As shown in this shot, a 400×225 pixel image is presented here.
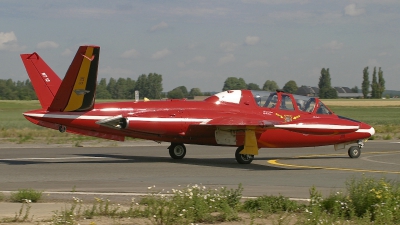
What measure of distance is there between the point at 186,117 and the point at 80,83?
370cm

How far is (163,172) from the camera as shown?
1661 centimetres

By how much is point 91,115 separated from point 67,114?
72cm

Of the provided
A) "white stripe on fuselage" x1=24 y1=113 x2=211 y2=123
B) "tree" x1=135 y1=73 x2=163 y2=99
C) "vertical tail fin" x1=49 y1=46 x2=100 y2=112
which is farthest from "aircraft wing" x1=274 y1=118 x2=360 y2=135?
"tree" x1=135 y1=73 x2=163 y2=99

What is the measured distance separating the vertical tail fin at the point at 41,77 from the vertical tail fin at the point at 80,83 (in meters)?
2.16

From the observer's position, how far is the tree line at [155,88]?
123ft

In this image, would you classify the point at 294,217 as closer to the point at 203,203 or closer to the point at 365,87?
the point at 203,203

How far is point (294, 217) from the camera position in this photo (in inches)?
364

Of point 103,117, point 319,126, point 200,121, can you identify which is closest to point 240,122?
point 200,121

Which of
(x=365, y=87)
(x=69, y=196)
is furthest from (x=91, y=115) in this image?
(x=365, y=87)

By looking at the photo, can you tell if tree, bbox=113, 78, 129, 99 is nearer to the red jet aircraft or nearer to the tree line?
the tree line

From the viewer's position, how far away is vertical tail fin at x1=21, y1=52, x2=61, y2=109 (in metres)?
19.5

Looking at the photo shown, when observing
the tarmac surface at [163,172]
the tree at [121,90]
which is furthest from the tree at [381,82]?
the tarmac surface at [163,172]

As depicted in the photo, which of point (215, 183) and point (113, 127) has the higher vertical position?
point (113, 127)

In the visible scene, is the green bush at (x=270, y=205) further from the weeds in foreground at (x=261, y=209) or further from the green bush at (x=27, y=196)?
the green bush at (x=27, y=196)
